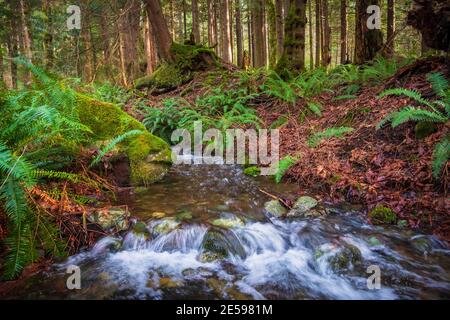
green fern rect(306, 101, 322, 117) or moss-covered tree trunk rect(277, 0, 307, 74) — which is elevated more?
moss-covered tree trunk rect(277, 0, 307, 74)

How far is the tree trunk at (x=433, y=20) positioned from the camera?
548 centimetres

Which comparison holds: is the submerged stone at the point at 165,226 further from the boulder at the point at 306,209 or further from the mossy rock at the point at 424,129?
the mossy rock at the point at 424,129

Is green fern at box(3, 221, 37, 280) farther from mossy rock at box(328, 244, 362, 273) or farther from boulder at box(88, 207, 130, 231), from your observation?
mossy rock at box(328, 244, 362, 273)

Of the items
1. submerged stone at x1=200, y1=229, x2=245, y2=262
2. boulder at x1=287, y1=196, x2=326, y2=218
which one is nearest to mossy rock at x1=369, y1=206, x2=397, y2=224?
boulder at x1=287, y1=196, x2=326, y2=218

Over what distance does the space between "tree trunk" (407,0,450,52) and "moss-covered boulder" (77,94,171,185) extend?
5.13 meters

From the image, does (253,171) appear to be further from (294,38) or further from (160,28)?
(160,28)

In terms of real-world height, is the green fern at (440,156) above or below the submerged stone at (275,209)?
above

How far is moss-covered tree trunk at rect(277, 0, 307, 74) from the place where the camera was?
30.5 ft

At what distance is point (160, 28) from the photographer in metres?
12.4

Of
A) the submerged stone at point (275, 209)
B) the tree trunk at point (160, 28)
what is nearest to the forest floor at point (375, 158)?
the submerged stone at point (275, 209)

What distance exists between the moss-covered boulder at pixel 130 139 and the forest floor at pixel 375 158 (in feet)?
7.66

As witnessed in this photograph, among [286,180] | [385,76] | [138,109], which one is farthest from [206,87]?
[286,180]

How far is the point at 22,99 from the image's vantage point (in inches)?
175
